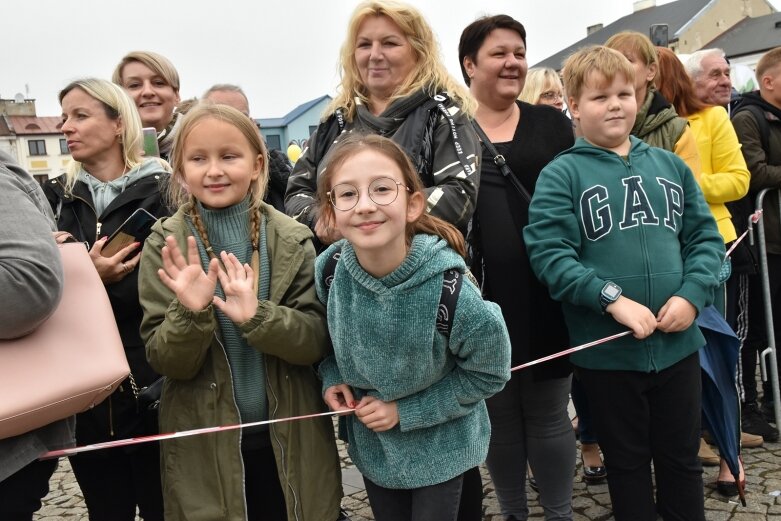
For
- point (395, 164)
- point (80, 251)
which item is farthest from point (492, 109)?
point (80, 251)

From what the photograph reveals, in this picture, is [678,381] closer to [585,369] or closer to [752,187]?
[585,369]

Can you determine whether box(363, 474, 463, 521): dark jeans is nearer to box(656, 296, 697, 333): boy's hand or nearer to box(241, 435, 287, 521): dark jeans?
box(241, 435, 287, 521): dark jeans

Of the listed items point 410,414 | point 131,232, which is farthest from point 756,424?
point 131,232

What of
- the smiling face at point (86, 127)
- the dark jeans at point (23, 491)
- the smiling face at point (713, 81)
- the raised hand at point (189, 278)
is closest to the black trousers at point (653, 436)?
the raised hand at point (189, 278)

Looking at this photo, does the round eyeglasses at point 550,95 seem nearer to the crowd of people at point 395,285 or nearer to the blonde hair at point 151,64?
the crowd of people at point 395,285

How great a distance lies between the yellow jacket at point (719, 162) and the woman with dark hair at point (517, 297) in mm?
1073

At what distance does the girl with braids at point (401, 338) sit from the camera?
6.77 feet

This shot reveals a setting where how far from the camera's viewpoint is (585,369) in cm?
277

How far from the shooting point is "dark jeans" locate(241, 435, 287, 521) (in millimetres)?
2285

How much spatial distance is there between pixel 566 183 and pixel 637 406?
3.13ft

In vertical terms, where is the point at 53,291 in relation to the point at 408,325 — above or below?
above

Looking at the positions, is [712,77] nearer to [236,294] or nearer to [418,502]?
[418,502]

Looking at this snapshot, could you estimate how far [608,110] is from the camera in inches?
109

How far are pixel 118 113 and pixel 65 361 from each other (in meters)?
1.47
